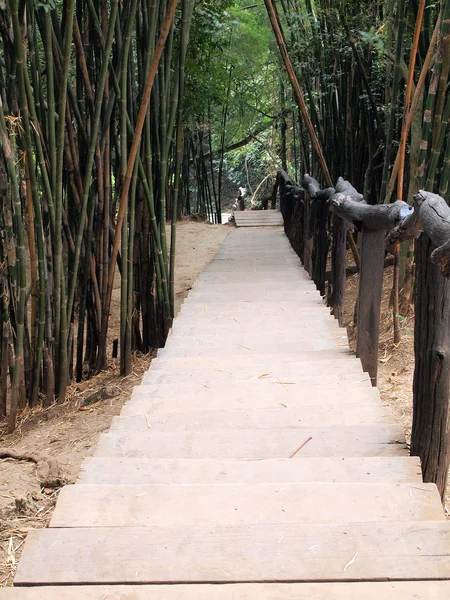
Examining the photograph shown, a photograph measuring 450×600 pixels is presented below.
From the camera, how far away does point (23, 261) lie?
2.59 metres

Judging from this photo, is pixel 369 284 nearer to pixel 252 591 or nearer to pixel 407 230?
pixel 407 230

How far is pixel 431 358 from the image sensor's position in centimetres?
153

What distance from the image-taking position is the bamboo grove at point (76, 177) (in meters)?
2.57

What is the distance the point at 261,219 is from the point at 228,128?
78.4 inches

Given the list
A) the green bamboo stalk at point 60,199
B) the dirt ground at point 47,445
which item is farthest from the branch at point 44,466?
the green bamboo stalk at point 60,199

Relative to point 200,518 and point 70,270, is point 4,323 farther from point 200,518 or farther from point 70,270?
point 200,518

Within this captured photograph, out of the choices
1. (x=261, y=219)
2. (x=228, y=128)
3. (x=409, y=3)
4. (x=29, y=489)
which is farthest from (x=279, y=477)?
(x=228, y=128)

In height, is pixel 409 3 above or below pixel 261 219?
above

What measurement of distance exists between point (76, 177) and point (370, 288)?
1403 millimetres

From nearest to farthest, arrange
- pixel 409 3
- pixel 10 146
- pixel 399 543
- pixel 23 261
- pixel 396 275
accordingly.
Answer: pixel 399 543, pixel 10 146, pixel 23 261, pixel 396 275, pixel 409 3

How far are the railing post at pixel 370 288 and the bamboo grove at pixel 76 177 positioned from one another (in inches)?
44.1

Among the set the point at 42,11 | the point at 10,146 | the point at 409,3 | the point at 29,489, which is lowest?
the point at 29,489

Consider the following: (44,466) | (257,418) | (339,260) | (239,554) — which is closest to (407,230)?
(257,418)

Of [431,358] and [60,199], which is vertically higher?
[60,199]
